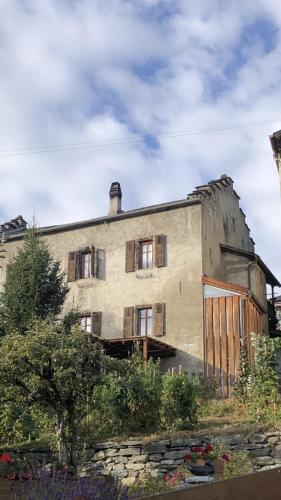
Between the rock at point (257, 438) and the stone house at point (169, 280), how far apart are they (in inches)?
295

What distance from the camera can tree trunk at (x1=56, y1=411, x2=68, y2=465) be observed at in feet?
37.6

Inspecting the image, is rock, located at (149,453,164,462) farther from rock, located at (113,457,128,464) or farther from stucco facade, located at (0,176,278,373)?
stucco facade, located at (0,176,278,373)

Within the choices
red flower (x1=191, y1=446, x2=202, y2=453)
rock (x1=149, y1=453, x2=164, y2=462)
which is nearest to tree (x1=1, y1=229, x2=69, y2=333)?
rock (x1=149, y1=453, x2=164, y2=462)

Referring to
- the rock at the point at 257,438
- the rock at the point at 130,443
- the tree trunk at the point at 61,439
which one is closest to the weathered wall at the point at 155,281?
the rock at the point at 130,443

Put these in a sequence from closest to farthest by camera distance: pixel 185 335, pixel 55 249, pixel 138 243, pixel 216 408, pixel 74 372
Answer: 1. pixel 74 372
2. pixel 216 408
3. pixel 185 335
4. pixel 138 243
5. pixel 55 249

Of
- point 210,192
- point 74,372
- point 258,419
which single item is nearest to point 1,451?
point 74,372

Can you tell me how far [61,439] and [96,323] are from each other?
463 inches

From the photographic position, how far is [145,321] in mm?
22656

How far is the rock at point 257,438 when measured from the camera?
12227 millimetres

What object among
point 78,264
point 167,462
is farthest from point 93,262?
point 167,462

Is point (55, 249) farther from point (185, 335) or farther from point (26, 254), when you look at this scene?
point (185, 335)

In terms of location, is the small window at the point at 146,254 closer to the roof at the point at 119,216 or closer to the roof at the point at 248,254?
the roof at the point at 119,216

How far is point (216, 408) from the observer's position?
1652 cm

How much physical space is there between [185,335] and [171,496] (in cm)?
1706
